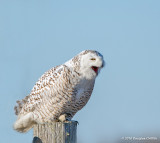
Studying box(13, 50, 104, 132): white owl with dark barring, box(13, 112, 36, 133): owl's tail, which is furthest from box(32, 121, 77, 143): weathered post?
box(13, 112, 36, 133): owl's tail

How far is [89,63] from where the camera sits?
257 inches

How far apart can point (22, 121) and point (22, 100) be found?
0.65 meters

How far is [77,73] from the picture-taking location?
662 cm

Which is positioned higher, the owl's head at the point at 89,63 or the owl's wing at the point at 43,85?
the owl's head at the point at 89,63

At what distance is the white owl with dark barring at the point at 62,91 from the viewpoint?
6.57 meters

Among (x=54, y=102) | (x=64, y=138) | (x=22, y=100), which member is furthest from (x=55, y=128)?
(x=22, y=100)

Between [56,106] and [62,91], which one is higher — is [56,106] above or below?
below

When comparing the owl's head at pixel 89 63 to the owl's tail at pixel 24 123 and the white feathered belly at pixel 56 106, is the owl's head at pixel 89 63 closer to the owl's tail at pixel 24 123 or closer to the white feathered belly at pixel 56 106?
the white feathered belly at pixel 56 106

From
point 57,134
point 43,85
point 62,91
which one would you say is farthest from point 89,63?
point 57,134

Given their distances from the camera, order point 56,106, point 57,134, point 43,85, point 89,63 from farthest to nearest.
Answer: point 43,85, point 56,106, point 89,63, point 57,134

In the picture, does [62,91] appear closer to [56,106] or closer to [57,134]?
[56,106]

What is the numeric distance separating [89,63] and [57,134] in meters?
2.11

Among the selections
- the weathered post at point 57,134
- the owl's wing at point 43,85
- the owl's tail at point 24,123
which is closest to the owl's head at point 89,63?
the owl's wing at point 43,85

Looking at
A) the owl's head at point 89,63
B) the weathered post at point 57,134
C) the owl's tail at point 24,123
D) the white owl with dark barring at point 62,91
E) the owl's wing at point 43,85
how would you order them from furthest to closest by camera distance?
the owl's tail at point 24,123 < the owl's wing at point 43,85 < the white owl with dark barring at point 62,91 < the owl's head at point 89,63 < the weathered post at point 57,134
